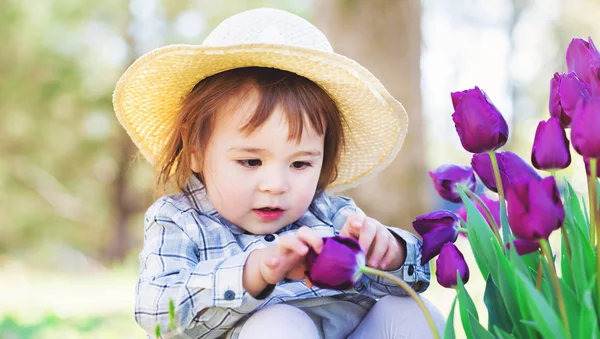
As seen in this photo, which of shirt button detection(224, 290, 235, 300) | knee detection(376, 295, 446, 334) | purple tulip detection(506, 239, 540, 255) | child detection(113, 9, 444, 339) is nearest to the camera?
purple tulip detection(506, 239, 540, 255)

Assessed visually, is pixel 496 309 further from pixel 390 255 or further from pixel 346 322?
pixel 346 322

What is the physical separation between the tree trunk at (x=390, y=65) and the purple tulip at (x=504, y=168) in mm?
2951

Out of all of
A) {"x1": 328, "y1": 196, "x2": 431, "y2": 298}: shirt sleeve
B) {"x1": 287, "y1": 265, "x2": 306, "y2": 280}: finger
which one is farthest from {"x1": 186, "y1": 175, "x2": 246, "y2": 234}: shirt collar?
{"x1": 287, "y1": 265, "x2": 306, "y2": 280}: finger

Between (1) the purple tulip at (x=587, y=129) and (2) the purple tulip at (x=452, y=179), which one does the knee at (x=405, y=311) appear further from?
(1) the purple tulip at (x=587, y=129)

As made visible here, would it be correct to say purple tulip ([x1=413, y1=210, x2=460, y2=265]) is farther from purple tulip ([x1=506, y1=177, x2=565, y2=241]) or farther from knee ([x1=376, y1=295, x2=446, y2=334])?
purple tulip ([x1=506, y1=177, x2=565, y2=241])

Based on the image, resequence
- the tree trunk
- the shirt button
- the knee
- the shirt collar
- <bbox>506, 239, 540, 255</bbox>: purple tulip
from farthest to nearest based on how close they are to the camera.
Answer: the tree trunk < the shirt collar < the knee < the shirt button < <bbox>506, 239, 540, 255</bbox>: purple tulip

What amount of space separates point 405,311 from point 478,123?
564 millimetres

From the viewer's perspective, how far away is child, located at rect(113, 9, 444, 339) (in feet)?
4.88

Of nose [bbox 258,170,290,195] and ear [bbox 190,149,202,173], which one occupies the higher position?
ear [bbox 190,149,202,173]

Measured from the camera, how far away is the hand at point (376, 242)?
1414 mm

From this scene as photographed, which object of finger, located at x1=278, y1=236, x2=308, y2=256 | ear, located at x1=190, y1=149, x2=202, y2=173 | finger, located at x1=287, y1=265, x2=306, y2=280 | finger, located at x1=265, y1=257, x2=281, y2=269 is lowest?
finger, located at x1=287, y1=265, x2=306, y2=280

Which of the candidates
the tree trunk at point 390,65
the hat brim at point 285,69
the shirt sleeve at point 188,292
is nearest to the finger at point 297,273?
the shirt sleeve at point 188,292

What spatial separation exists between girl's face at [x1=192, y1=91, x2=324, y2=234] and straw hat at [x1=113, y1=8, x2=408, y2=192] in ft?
0.43

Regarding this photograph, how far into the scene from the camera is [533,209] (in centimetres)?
101
